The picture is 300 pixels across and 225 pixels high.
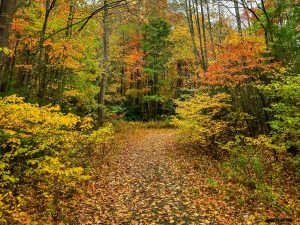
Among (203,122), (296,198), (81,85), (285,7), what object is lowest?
(296,198)

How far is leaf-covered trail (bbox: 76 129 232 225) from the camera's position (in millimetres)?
6281

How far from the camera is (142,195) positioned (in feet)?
25.4

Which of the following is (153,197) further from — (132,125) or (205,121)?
(132,125)

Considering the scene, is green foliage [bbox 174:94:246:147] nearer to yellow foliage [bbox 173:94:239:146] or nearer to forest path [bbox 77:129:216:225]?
yellow foliage [bbox 173:94:239:146]

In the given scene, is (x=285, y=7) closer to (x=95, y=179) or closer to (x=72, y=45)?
(x=72, y=45)

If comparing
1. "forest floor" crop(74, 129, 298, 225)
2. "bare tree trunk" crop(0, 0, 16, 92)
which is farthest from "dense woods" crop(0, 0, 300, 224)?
"forest floor" crop(74, 129, 298, 225)

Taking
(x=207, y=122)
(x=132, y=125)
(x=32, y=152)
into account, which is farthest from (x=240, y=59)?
(x=132, y=125)

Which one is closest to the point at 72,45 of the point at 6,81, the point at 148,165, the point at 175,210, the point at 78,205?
the point at 6,81

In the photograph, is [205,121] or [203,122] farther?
[205,121]

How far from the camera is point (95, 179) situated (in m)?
9.20

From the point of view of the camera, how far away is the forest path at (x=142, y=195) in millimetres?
6281

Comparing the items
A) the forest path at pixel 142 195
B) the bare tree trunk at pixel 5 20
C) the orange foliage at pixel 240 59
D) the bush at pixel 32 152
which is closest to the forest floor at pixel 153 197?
the forest path at pixel 142 195

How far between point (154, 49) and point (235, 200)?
78.5 ft

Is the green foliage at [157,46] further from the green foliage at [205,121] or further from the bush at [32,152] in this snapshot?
the bush at [32,152]
